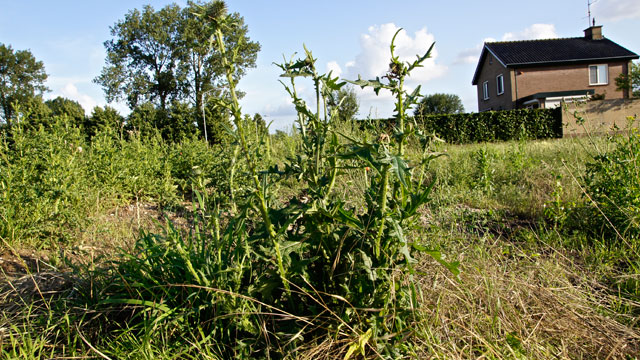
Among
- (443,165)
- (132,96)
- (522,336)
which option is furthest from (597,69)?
(132,96)

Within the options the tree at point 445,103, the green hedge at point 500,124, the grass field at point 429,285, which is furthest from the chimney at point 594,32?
the grass field at point 429,285

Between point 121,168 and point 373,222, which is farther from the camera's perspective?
point 121,168

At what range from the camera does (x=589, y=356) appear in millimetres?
1610

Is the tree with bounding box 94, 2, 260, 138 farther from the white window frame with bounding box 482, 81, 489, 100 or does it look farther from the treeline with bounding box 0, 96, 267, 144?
the white window frame with bounding box 482, 81, 489, 100

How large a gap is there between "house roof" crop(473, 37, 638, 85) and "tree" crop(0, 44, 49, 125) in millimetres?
46443

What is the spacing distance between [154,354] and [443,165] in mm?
4669

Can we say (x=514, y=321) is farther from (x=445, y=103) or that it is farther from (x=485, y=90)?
(x=445, y=103)

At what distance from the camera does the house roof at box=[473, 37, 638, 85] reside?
90.2 ft

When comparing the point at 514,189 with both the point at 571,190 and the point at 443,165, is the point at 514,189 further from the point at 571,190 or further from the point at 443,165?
the point at 443,165

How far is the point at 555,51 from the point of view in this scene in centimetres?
2833

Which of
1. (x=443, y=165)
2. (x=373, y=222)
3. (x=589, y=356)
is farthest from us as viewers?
(x=443, y=165)

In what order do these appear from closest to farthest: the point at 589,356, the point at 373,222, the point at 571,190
→ the point at 373,222
the point at 589,356
the point at 571,190

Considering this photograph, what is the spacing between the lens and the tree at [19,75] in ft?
136

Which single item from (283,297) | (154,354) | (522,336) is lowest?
(522,336)
